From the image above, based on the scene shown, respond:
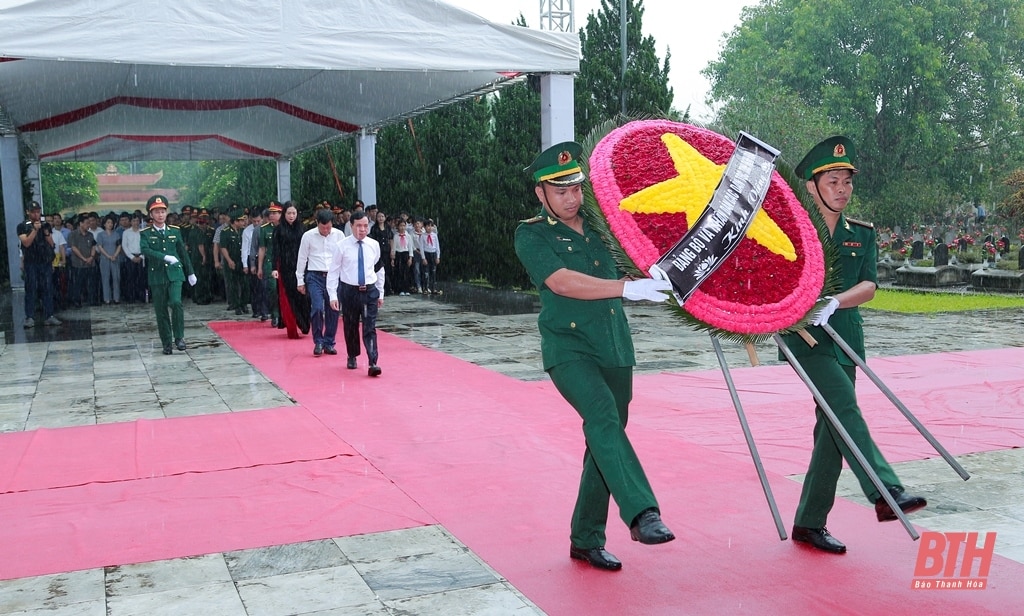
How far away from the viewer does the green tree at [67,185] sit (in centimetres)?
5560

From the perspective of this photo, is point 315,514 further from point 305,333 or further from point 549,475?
point 305,333

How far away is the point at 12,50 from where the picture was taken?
405 inches

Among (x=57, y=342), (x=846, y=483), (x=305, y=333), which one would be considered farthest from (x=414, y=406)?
(x=57, y=342)

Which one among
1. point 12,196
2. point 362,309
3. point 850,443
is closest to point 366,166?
point 12,196

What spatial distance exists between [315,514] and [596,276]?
201 cm

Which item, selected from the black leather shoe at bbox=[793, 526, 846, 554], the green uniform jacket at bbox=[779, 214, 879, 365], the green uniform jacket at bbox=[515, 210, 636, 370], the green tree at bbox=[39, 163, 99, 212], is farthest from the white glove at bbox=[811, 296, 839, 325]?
the green tree at bbox=[39, 163, 99, 212]

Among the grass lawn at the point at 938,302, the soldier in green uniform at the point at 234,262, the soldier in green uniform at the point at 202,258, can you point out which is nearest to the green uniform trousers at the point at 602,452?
the soldier in green uniform at the point at 234,262

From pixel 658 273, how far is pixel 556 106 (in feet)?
30.6

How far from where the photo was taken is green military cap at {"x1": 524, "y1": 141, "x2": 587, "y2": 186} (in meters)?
4.11

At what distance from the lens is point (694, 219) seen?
3.96m

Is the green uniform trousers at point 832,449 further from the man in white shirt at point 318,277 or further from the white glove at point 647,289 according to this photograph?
the man in white shirt at point 318,277

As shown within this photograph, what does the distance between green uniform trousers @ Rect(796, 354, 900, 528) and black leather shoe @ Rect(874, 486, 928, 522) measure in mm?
28

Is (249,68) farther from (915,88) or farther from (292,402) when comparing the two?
(915,88)

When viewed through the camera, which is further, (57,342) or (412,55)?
(57,342)
